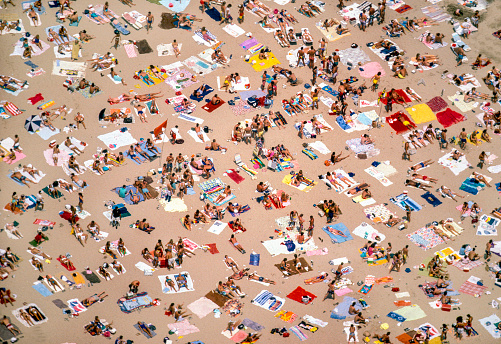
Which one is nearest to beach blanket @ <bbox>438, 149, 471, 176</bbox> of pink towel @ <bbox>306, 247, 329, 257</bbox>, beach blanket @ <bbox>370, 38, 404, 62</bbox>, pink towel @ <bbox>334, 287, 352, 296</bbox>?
beach blanket @ <bbox>370, 38, 404, 62</bbox>

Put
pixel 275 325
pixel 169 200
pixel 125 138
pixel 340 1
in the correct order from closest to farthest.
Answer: pixel 275 325, pixel 169 200, pixel 125 138, pixel 340 1

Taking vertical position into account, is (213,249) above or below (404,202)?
below

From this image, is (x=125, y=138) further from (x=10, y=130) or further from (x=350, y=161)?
(x=350, y=161)

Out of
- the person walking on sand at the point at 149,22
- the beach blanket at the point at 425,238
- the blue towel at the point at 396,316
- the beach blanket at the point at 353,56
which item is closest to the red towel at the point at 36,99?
the person walking on sand at the point at 149,22

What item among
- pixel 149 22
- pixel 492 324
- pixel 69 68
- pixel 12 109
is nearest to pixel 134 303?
pixel 12 109

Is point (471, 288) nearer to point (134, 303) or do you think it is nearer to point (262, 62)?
point (134, 303)

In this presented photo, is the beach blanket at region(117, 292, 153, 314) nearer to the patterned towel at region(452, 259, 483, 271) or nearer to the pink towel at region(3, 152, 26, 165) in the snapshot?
the pink towel at region(3, 152, 26, 165)

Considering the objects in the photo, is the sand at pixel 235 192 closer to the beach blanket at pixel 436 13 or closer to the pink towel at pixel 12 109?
the pink towel at pixel 12 109

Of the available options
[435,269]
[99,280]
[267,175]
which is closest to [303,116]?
[267,175]

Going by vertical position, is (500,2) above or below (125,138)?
above
